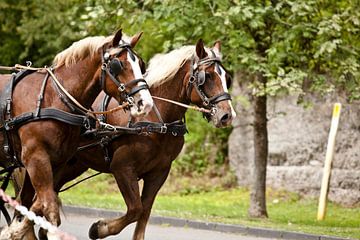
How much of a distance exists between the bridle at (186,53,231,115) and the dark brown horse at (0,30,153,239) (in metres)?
1.46

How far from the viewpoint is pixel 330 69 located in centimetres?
1830

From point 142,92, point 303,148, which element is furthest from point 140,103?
point 303,148

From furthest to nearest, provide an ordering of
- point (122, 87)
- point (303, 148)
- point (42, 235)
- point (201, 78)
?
point (303, 148) → point (201, 78) → point (42, 235) → point (122, 87)

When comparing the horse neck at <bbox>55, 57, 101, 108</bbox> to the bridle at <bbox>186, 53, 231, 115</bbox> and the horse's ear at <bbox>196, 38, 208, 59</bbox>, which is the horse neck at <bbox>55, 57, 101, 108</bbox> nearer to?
the bridle at <bbox>186, 53, 231, 115</bbox>

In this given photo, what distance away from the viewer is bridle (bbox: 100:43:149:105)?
31.9 feet

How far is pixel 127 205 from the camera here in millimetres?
11039

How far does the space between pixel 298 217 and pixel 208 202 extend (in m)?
3.14

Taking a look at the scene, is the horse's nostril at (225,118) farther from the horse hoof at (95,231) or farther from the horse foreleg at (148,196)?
the horse hoof at (95,231)

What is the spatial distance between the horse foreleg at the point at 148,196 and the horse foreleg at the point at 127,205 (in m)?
0.26

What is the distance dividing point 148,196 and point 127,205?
376 mm

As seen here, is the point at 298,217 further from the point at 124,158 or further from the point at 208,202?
the point at 124,158

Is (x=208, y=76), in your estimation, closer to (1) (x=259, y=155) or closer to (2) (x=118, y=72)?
(2) (x=118, y=72)

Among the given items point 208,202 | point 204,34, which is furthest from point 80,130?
point 208,202

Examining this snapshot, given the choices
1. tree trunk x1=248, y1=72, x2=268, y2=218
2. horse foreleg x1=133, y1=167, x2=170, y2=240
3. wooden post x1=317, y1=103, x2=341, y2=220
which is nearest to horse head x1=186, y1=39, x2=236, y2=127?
horse foreleg x1=133, y1=167, x2=170, y2=240
